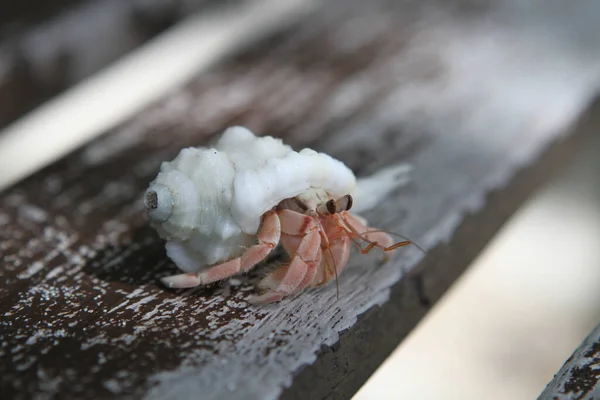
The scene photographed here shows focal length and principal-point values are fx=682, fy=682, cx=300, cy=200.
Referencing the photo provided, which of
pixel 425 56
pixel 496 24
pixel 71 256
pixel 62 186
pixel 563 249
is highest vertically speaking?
pixel 496 24

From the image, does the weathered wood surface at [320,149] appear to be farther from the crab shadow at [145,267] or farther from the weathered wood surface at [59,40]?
the weathered wood surface at [59,40]

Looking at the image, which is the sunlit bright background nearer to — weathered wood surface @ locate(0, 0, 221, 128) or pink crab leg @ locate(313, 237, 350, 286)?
pink crab leg @ locate(313, 237, 350, 286)

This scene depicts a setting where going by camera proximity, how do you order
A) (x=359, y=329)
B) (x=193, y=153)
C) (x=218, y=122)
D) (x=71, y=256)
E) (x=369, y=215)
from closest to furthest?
(x=359, y=329), (x=193, y=153), (x=71, y=256), (x=369, y=215), (x=218, y=122)

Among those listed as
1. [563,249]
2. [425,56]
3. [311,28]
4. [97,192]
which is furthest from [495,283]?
[97,192]

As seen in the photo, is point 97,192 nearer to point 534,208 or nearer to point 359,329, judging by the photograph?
point 359,329

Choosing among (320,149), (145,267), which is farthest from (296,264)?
(320,149)

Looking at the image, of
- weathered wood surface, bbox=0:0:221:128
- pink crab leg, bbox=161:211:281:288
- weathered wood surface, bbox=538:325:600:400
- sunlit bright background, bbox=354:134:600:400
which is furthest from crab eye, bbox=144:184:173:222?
sunlit bright background, bbox=354:134:600:400

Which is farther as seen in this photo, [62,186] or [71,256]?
[62,186]
